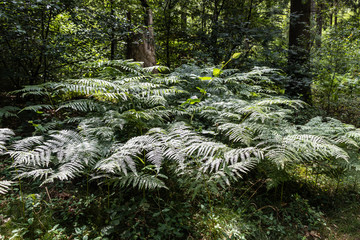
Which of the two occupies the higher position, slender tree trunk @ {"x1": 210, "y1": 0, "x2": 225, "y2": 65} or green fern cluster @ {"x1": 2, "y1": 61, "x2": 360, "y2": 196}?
slender tree trunk @ {"x1": 210, "y1": 0, "x2": 225, "y2": 65}

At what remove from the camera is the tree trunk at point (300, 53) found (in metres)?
5.38

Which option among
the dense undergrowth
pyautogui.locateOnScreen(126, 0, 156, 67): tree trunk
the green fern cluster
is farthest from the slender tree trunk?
the dense undergrowth

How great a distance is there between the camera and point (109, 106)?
2.99 meters

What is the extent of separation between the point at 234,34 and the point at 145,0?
9.36 feet

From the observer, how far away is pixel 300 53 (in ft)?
18.9

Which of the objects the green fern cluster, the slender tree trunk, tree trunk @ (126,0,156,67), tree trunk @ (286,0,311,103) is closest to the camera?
the green fern cluster

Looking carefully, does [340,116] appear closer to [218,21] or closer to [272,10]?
[272,10]

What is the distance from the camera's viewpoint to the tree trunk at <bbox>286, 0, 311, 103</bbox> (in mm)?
5379

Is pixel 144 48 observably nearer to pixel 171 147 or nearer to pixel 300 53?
pixel 171 147

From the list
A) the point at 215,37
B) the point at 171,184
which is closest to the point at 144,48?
the point at 215,37

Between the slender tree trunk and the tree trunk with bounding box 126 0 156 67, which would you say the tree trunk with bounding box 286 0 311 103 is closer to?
the slender tree trunk

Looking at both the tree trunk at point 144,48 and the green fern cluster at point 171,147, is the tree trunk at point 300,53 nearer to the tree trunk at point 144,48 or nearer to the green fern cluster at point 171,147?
the green fern cluster at point 171,147

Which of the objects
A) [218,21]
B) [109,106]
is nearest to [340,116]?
[218,21]

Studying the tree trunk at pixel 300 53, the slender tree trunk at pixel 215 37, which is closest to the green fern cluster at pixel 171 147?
the tree trunk at pixel 300 53
